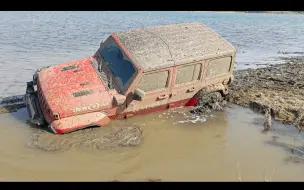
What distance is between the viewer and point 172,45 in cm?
808

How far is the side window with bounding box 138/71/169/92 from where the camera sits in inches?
299

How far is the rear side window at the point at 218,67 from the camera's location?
27.4 ft

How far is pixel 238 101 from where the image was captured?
941cm

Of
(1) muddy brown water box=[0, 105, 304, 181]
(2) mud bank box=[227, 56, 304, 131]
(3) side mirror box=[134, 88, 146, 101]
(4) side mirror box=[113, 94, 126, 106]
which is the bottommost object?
(1) muddy brown water box=[0, 105, 304, 181]

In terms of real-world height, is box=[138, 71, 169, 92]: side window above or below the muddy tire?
above

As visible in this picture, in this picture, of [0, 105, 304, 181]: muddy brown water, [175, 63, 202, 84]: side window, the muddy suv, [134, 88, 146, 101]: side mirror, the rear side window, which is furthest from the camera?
the rear side window

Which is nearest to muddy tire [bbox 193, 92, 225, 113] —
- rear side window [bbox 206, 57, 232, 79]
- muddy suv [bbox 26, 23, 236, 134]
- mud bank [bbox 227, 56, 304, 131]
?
muddy suv [bbox 26, 23, 236, 134]

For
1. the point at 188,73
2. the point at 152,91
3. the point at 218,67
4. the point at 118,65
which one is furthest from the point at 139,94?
the point at 218,67

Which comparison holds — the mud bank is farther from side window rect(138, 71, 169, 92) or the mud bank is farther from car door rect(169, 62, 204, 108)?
side window rect(138, 71, 169, 92)

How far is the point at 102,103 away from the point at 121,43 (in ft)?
5.46

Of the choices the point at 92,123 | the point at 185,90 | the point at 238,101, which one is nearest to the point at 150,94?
the point at 185,90

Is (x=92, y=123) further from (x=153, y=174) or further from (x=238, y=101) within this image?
(x=238, y=101)

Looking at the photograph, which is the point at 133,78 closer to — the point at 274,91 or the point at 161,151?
the point at 161,151

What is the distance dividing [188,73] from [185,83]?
0.79 feet
